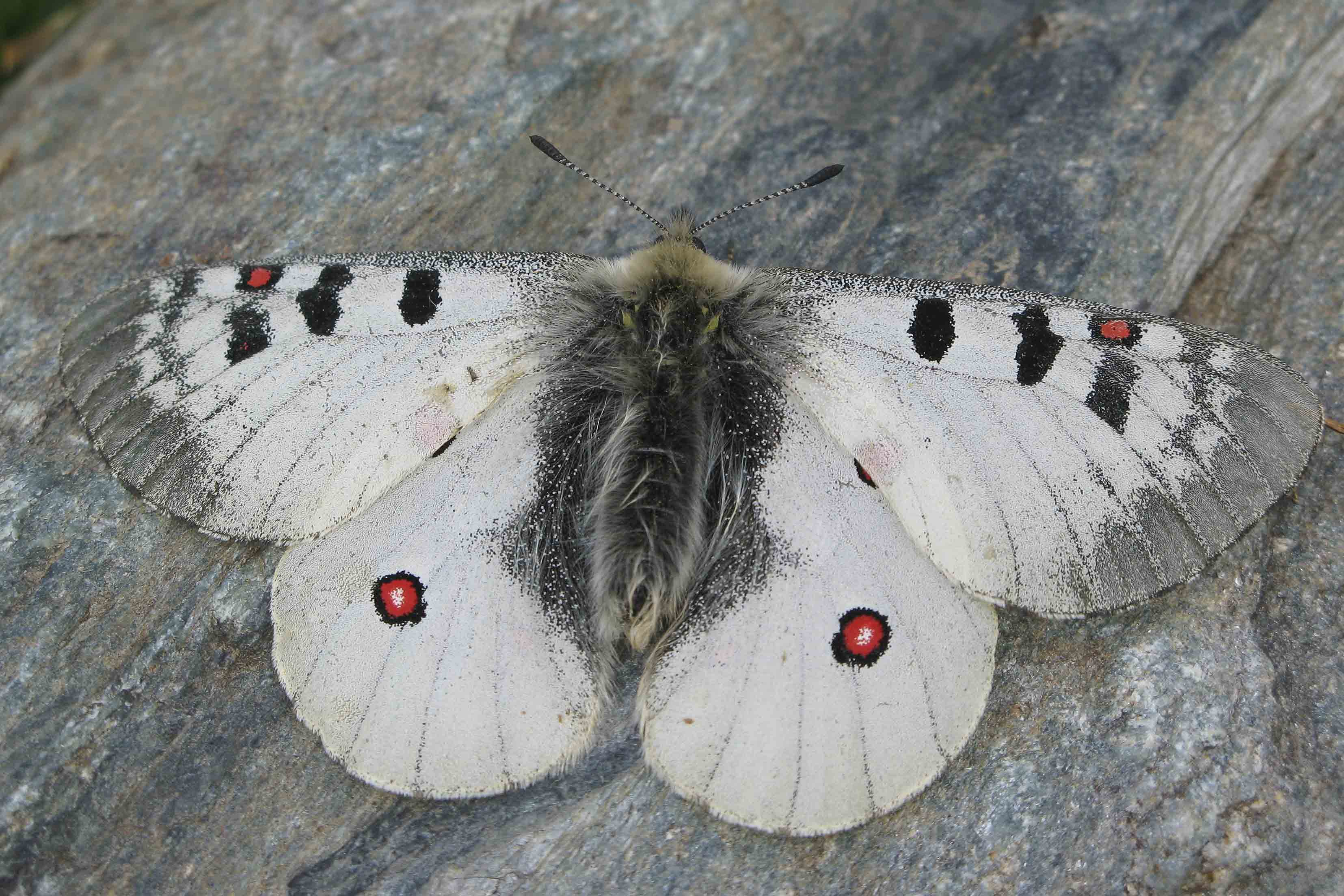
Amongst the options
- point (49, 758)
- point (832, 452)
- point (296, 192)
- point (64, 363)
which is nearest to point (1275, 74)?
point (832, 452)

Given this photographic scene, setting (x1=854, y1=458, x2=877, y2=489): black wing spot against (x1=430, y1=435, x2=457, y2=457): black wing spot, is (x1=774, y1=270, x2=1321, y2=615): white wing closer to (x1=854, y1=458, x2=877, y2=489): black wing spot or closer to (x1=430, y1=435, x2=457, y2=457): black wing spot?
(x1=854, y1=458, x2=877, y2=489): black wing spot

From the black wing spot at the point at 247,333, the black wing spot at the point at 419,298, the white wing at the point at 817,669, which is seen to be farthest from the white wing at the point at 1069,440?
the black wing spot at the point at 247,333

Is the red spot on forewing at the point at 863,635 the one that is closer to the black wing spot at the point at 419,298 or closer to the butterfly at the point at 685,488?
the butterfly at the point at 685,488

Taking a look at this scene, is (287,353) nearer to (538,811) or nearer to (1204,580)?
(538,811)

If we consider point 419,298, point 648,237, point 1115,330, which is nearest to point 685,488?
point 419,298

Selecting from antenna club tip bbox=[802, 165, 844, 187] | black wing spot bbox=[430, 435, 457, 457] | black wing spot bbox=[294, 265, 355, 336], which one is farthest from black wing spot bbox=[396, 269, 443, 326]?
antenna club tip bbox=[802, 165, 844, 187]

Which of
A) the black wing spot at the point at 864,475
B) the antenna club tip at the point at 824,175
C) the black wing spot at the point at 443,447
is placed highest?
the antenna club tip at the point at 824,175

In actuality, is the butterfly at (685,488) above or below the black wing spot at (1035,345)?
below
